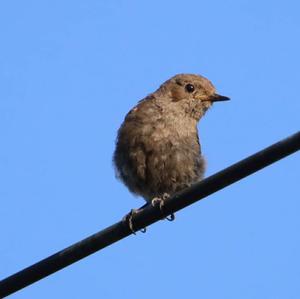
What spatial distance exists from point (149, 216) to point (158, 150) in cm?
343

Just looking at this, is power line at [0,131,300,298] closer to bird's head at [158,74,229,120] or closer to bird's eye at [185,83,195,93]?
bird's head at [158,74,229,120]

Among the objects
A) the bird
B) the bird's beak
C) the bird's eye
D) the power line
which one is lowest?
the power line

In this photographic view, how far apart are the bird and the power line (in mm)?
3305

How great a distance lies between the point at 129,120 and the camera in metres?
9.15

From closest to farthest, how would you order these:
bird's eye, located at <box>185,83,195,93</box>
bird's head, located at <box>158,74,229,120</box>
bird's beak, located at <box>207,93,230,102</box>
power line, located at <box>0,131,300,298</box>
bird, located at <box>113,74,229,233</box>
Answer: power line, located at <box>0,131,300,298</box>, bird, located at <box>113,74,229,233</box>, bird's head, located at <box>158,74,229,120</box>, bird's beak, located at <box>207,93,230,102</box>, bird's eye, located at <box>185,83,195,93</box>

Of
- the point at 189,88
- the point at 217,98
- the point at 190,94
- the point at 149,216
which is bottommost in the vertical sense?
the point at 149,216

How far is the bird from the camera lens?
339 inches

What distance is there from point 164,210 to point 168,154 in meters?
3.72

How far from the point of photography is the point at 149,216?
514 centimetres

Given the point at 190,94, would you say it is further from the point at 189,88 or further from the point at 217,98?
the point at 217,98

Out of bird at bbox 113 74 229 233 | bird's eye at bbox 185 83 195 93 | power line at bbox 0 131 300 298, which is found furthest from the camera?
bird's eye at bbox 185 83 195 93

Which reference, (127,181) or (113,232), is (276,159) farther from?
(127,181)

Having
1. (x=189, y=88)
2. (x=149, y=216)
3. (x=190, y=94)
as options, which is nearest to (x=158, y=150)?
(x=190, y=94)

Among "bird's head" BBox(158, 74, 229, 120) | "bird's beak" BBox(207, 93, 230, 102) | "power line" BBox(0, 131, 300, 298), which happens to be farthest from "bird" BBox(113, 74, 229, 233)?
"power line" BBox(0, 131, 300, 298)
